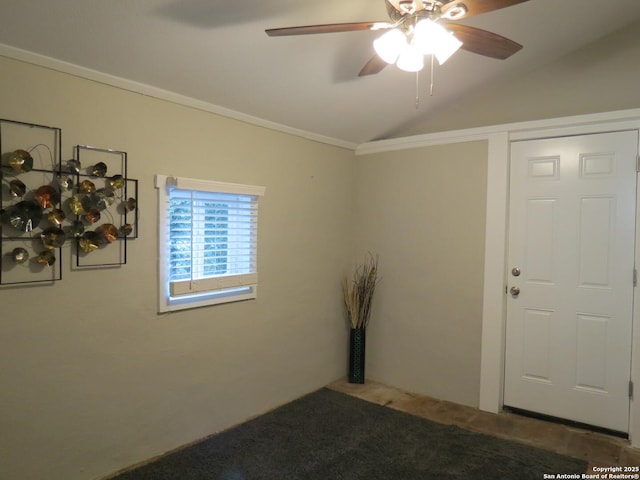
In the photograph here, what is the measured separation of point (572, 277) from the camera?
Result: 2.85m

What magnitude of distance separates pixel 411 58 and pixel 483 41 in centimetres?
32

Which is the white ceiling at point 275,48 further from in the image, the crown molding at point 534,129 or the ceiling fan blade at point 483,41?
the ceiling fan blade at point 483,41

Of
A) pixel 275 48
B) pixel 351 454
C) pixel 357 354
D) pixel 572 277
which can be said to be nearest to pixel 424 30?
pixel 275 48

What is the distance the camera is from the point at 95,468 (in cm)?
215

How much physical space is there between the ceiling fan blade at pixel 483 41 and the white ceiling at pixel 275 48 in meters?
0.59

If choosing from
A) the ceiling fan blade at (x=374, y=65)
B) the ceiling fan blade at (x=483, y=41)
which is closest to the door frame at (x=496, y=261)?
the ceiling fan blade at (x=483, y=41)

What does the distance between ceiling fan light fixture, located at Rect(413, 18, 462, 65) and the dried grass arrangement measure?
7.43ft

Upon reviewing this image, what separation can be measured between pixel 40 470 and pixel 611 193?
11.7 ft

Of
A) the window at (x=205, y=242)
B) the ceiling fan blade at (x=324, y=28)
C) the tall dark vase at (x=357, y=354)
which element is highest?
the ceiling fan blade at (x=324, y=28)

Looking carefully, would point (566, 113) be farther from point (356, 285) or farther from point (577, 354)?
point (356, 285)

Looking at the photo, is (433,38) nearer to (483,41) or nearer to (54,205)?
(483,41)

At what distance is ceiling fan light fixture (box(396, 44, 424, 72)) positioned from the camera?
1642 millimetres

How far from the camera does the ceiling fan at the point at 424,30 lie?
1.49m

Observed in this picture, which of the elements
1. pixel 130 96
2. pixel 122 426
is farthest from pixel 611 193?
pixel 122 426
